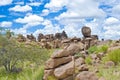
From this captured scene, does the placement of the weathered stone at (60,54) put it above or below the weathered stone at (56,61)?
above

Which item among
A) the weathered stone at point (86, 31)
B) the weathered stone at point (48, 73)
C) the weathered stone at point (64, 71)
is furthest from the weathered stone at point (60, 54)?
the weathered stone at point (86, 31)

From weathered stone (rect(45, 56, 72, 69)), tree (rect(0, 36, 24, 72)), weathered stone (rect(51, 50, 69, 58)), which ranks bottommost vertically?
tree (rect(0, 36, 24, 72))

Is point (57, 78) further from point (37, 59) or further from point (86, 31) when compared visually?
point (86, 31)

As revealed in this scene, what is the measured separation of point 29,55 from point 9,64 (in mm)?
3017

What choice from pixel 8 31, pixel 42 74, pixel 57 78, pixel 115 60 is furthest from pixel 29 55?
pixel 57 78

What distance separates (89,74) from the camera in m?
14.3

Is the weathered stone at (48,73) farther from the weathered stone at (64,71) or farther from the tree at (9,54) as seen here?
the tree at (9,54)

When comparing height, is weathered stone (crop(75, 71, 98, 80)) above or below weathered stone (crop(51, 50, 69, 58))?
below

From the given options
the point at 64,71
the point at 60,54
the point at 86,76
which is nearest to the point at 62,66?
the point at 60,54

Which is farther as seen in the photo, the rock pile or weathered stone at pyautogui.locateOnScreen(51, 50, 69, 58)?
weathered stone at pyautogui.locateOnScreen(51, 50, 69, 58)

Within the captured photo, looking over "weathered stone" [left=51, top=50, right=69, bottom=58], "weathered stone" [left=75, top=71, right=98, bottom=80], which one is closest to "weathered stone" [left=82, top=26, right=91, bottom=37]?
"weathered stone" [left=51, top=50, right=69, bottom=58]

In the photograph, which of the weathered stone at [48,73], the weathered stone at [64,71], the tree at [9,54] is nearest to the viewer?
the weathered stone at [64,71]

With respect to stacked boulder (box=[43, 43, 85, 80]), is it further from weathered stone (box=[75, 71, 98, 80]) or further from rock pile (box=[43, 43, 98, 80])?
weathered stone (box=[75, 71, 98, 80])

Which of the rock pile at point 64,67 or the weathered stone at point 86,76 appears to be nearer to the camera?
the weathered stone at point 86,76
